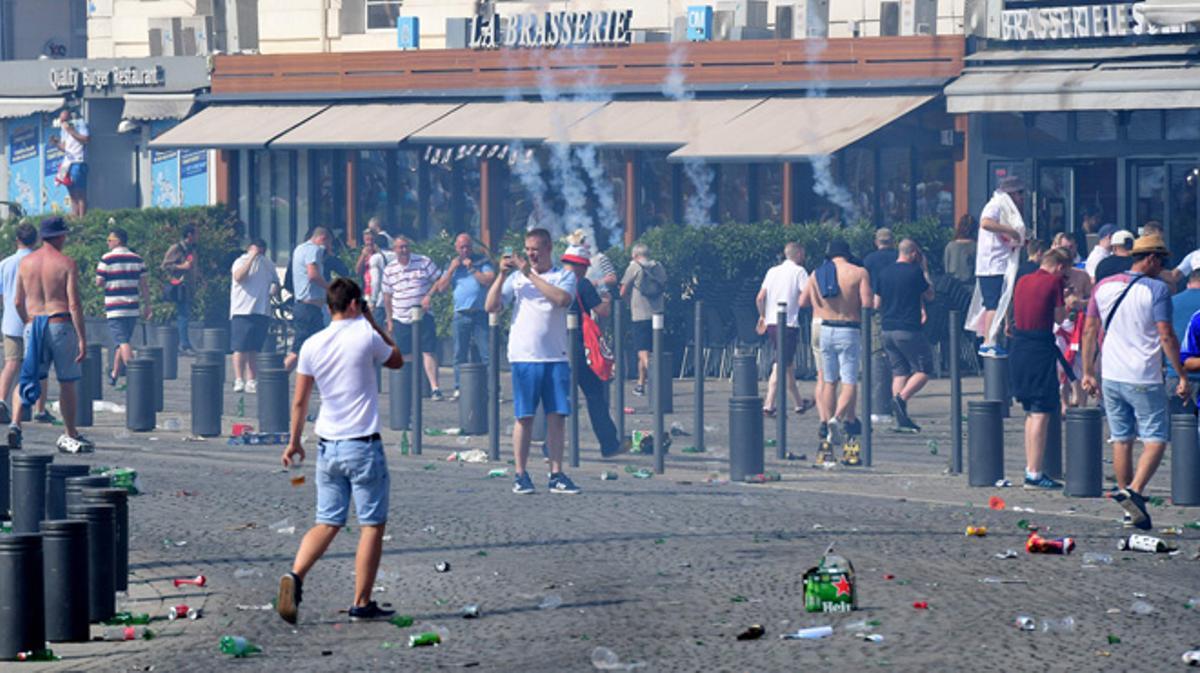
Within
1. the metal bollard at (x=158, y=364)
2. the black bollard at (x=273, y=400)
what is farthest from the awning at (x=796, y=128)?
the black bollard at (x=273, y=400)

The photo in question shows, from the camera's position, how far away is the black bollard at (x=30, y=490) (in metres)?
13.0

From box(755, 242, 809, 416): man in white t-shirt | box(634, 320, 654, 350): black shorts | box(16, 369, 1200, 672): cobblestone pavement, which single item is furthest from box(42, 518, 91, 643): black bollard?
box(634, 320, 654, 350): black shorts

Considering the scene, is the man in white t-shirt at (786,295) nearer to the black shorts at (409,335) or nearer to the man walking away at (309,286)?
the black shorts at (409,335)

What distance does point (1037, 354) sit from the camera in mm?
16109

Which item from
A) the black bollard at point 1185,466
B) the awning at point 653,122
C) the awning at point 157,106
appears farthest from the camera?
the awning at point 157,106

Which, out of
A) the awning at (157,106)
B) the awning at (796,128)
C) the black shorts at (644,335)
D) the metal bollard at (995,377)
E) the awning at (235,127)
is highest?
the awning at (157,106)

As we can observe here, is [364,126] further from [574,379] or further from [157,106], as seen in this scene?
[574,379]

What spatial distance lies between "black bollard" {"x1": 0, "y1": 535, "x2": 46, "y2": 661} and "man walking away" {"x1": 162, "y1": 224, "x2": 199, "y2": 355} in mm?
18346

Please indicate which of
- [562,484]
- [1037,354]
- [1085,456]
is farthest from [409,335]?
[1085,456]

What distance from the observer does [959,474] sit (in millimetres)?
17000

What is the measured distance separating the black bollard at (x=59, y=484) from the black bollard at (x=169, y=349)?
1414 centimetres

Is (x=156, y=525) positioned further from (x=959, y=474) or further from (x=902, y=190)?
(x=902, y=190)

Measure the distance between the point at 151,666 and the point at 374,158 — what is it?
26.5 meters

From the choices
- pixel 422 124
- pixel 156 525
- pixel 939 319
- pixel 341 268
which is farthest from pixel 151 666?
pixel 422 124
